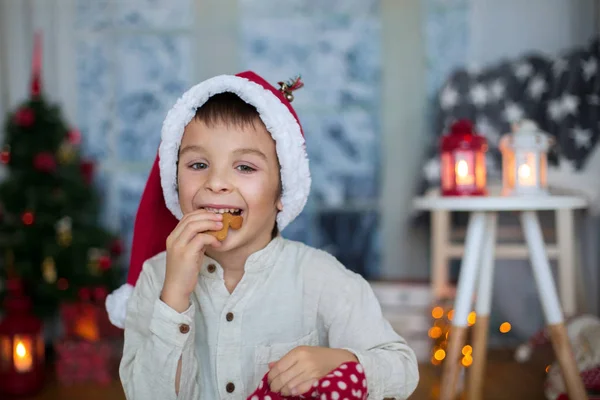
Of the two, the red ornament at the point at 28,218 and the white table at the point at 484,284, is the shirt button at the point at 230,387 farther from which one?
the red ornament at the point at 28,218

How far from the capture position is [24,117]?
2498 mm

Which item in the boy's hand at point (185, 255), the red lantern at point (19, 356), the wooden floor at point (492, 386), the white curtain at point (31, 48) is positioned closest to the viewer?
the boy's hand at point (185, 255)

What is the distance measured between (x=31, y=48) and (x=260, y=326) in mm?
2572

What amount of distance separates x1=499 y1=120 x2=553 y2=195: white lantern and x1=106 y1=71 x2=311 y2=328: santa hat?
2.99 feet

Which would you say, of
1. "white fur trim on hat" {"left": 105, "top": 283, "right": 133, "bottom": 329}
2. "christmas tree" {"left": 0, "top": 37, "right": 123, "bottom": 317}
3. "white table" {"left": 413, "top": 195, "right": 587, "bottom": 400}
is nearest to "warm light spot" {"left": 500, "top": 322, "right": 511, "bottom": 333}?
"white table" {"left": 413, "top": 195, "right": 587, "bottom": 400}

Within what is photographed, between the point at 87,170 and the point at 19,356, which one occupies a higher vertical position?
the point at 87,170

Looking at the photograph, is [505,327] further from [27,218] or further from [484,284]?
[27,218]

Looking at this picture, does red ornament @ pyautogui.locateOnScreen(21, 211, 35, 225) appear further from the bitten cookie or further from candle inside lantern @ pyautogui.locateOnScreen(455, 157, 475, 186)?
the bitten cookie

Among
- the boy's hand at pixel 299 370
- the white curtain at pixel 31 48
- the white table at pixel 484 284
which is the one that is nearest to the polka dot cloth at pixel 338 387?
the boy's hand at pixel 299 370

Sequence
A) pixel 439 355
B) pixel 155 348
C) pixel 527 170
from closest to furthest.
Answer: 1. pixel 155 348
2. pixel 527 170
3. pixel 439 355

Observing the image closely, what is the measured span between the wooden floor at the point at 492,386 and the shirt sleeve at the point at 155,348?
1200mm

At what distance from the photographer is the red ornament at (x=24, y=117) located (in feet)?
8.21

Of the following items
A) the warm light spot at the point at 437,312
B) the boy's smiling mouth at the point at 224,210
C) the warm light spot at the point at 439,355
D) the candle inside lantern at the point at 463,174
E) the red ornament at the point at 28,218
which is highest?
the candle inside lantern at the point at 463,174

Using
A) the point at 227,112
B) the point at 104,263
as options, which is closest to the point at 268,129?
the point at 227,112
